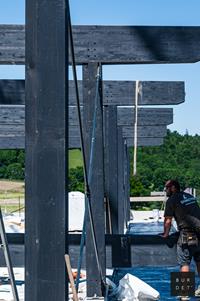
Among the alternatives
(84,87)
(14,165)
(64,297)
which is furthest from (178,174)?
(64,297)

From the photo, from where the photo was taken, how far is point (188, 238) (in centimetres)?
905

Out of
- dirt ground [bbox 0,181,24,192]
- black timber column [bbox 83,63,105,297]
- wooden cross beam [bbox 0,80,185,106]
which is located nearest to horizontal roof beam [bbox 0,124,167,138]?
wooden cross beam [bbox 0,80,185,106]

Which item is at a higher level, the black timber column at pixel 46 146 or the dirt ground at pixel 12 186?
the dirt ground at pixel 12 186

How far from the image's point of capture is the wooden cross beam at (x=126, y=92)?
11.0 m

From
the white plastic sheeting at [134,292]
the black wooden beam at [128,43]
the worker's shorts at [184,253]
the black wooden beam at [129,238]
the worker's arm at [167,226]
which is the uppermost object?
the black wooden beam at [128,43]

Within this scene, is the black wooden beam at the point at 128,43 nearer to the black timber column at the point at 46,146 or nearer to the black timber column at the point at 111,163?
the black timber column at the point at 46,146

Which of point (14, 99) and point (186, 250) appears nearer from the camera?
point (186, 250)

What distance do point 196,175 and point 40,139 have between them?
30.7 metres

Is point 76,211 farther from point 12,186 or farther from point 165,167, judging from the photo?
point 165,167

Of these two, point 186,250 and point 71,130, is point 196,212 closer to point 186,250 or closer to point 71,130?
point 186,250

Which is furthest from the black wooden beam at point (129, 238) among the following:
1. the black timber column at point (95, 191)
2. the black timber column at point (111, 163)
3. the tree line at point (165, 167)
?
the tree line at point (165, 167)

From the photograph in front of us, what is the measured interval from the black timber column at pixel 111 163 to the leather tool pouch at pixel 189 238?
123 inches

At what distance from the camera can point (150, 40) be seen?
7.73m

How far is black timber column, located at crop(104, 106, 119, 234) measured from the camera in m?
12.5
